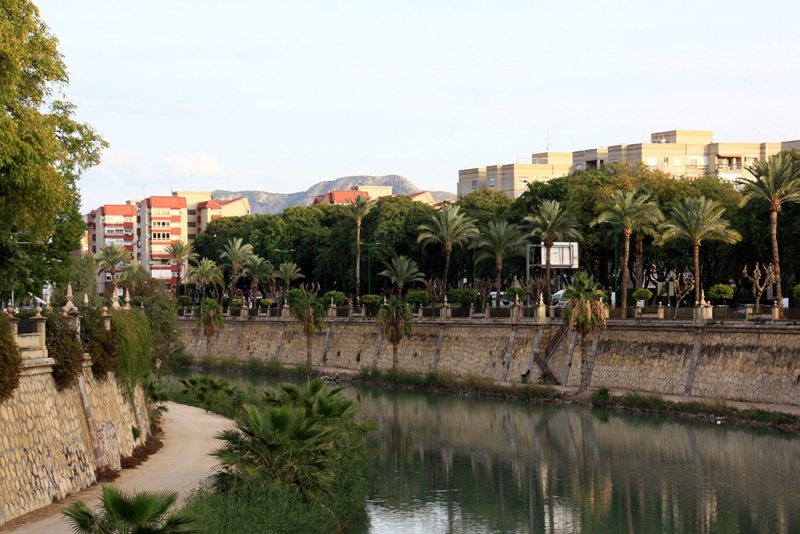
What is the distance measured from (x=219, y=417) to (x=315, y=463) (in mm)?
22068

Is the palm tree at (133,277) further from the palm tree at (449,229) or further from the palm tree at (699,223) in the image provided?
the palm tree at (699,223)

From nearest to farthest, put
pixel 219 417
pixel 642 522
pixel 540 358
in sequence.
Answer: pixel 642 522
pixel 219 417
pixel 540 358

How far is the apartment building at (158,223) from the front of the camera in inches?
6029

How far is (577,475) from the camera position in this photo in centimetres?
3350

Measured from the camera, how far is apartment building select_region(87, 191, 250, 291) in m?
153

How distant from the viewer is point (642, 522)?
26906 millimetres

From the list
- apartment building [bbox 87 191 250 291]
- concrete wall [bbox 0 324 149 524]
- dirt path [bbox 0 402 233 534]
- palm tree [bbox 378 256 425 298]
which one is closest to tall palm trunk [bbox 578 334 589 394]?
dirt path [bbox 0 402 233 534]

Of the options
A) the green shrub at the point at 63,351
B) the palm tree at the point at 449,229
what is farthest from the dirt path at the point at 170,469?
the palm tree at the point at 449,229

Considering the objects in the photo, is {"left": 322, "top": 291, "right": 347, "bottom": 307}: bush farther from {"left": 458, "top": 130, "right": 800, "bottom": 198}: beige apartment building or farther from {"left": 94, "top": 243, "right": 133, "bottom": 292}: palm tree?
{"left": 94, "top": 243, "right": 133, "bottom": 292}: palm tree

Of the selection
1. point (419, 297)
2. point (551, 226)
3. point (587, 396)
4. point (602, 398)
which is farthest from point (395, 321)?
point (602, 398)

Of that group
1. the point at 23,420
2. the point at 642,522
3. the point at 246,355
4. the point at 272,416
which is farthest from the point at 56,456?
the point at 246,355

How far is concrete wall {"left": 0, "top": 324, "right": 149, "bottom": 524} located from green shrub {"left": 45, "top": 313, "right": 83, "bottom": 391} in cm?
25

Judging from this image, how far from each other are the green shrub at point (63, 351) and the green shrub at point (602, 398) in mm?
29290

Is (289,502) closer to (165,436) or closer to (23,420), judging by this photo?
(23,420)
